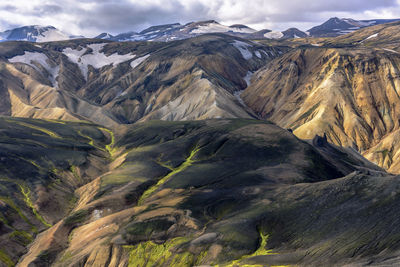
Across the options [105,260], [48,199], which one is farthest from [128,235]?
[48,199]

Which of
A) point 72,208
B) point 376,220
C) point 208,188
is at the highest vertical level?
point 376,220

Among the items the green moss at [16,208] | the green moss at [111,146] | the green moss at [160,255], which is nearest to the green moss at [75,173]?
the green moss at [111,146]

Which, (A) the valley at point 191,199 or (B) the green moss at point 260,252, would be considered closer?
(B) the green moss at point 260,252

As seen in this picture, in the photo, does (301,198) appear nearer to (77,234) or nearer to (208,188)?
(208,188)

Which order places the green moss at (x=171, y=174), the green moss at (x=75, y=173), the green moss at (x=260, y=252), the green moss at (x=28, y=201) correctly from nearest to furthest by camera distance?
the green moss at (x=260, y=252) < the green moss at (x=28, y=201) < the green moss at (x=171, y=174) < the green moss at (x=75, y=173)

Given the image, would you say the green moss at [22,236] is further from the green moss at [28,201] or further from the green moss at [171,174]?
the green moss at [171,174]

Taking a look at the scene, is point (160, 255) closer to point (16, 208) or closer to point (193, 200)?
point (193, 200)

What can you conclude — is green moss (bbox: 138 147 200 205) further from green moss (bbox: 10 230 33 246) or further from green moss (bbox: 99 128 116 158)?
green moss (bbox: 99 128 116 158)

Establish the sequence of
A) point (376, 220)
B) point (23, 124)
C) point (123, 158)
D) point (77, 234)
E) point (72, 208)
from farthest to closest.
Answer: point (23, 124), point (123, 158), point (72, 208), point (77, 234), point (376, 220)

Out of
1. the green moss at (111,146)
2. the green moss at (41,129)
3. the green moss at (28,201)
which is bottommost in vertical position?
the green moss at (28,201)
